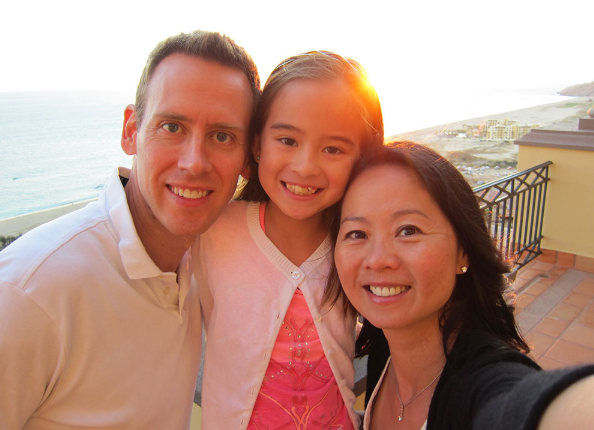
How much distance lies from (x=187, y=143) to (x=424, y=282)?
0.95 meters

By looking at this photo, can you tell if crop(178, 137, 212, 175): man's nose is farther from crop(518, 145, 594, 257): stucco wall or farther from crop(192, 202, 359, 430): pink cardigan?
crop(518, 145, 594, 257): stucco wall

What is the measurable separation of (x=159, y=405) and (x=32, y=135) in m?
30.8

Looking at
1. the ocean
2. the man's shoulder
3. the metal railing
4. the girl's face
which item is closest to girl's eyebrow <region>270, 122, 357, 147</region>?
the girl's face

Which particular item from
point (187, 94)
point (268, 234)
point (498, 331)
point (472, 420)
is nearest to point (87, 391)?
point (268, 234)

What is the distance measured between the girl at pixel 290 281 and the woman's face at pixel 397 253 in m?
0.26

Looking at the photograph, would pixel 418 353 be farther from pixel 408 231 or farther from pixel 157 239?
pixel 157 239

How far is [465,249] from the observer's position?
60.0 inches

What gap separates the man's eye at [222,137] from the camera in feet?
5.38

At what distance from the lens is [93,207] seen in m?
1.56

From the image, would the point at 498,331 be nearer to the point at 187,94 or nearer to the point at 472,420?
the point at 472,420

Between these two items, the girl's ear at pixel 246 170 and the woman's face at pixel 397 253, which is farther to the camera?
the girl's ear at pixel 246 170

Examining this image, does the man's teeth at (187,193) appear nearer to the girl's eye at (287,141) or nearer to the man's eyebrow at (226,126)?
the man's eyebrow at (226,126)

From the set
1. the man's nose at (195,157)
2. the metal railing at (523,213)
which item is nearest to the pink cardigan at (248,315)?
the man's nose at (195,157)

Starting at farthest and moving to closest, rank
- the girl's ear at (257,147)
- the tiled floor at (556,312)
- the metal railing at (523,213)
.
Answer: the metal railing at (523,213)
the tiled floor at (556,312)
the girl's ear at (257,147)
